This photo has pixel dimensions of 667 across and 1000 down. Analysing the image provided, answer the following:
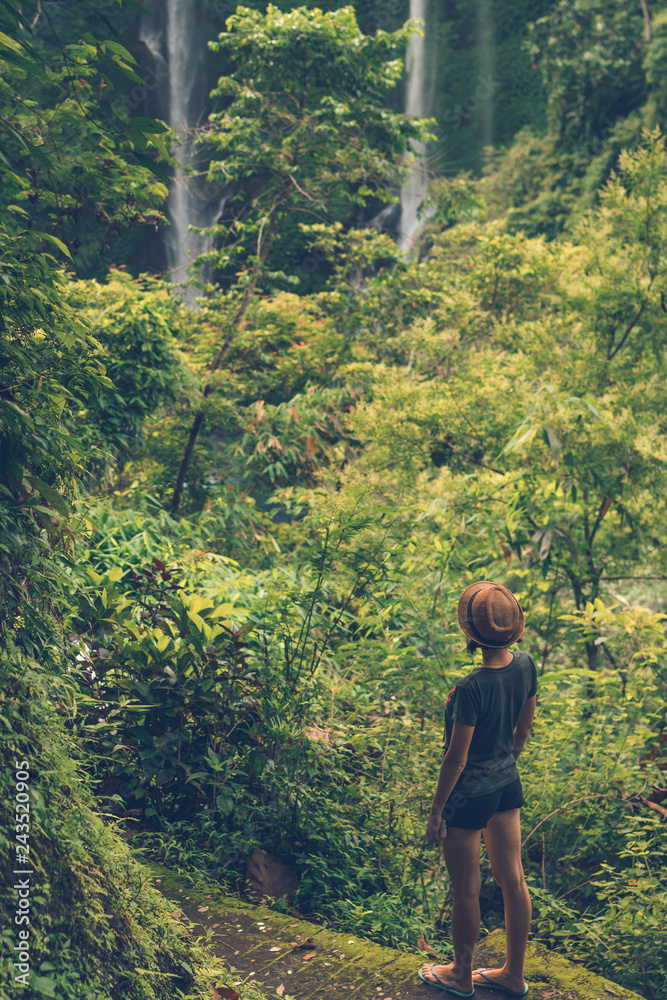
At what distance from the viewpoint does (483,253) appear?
33.9 feet

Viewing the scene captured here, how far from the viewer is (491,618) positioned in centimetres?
245

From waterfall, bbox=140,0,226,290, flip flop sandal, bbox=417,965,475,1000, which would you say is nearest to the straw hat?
flip flop sandal, bbox=417,965,475,1000

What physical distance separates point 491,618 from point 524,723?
1.66 ft

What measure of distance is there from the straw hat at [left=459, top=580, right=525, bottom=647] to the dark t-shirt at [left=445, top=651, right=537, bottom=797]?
0.37ft

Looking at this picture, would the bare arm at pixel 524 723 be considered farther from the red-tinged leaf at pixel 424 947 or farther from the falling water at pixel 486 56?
the falling water at pixel 486 56

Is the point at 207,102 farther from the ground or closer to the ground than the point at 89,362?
→ farther from the ground

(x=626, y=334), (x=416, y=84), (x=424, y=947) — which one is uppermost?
(x=416, y=84)

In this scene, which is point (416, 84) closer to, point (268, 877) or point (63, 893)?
point (268, 877)

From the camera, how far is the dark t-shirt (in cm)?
243

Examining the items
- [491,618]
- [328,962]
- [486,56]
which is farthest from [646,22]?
[328,962]

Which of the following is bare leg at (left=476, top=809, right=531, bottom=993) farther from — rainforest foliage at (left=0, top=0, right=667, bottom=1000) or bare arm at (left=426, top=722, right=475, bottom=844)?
rainforest foliage at (left=0, top=0, right=667, bottom=1000)

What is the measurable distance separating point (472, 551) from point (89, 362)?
269cm

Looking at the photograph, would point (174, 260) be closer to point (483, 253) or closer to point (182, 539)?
point (483, 253)

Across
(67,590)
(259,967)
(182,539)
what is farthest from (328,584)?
(182,539)
